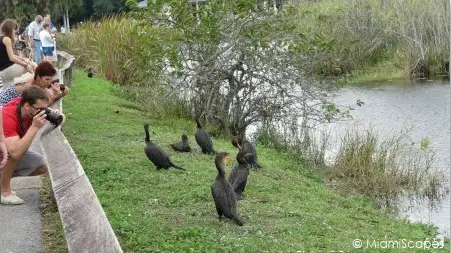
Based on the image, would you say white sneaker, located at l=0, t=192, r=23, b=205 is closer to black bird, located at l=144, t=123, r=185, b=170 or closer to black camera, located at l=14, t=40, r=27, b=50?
black bird, located at l=144, t=123, r=185, b=170

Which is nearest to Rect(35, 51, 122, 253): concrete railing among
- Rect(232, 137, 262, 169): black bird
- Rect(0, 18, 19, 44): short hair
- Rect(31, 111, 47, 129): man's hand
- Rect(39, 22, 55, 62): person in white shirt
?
Rect(31, 111, 47, 129): man's hand

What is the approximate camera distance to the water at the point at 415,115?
12.4 meters

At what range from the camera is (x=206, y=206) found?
8680 mm

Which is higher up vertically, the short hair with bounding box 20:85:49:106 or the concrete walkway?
the short hair with bounding box 20:85:49:106

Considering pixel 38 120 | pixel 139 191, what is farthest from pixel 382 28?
pixel 38 120

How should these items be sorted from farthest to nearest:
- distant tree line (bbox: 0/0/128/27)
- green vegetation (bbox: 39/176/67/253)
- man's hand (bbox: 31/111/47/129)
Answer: distant tree line (bbox: 0/0/128/27)
man's hand (bbox: 31/111/47/129)
green vegetation (bbox: 39/176/67/253)

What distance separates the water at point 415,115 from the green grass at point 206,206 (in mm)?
1427

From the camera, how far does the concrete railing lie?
15.7ft

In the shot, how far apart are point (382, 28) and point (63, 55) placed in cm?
1315

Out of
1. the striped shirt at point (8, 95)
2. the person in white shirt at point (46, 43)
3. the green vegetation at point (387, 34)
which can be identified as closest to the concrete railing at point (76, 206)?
the striped shirt at point (8, 95)

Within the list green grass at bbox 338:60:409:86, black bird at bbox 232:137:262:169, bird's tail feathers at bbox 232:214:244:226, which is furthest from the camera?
green grass at bbox 338:60:409:86

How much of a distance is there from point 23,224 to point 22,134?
109 centimetres

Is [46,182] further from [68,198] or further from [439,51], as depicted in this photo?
[439,51]

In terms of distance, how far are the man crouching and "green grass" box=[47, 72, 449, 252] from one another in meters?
0.89
